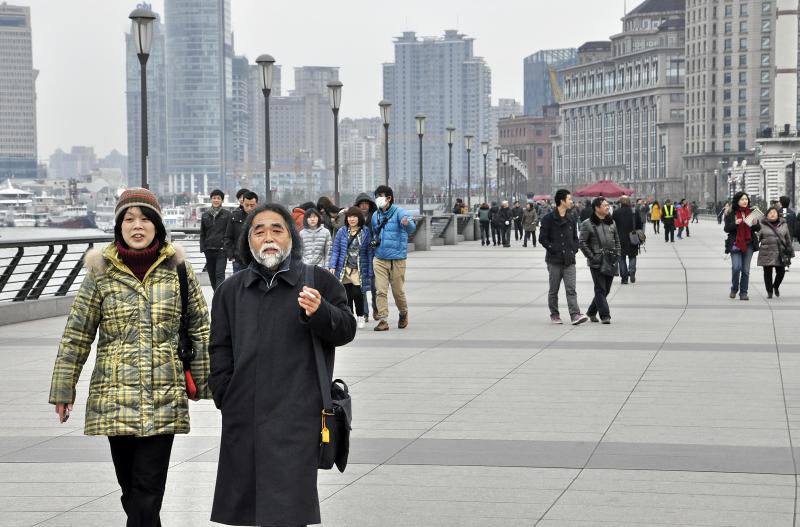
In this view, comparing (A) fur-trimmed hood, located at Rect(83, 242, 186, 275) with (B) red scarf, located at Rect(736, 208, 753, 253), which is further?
(B) red scarf, located at Rect(736, 208, 753, 253)

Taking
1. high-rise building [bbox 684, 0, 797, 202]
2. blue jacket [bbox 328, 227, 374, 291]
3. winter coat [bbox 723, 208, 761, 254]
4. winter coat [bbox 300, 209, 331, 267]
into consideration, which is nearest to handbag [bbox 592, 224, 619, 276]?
blue jacket [bbox 328, 227, 374, 291]

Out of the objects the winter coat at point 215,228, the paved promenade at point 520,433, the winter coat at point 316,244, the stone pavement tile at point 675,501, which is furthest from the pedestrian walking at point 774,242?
the stone pavement tile at point 675,501

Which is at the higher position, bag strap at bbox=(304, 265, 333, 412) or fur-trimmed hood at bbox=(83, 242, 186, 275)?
fur-trimmed hood at bbox=(83, 242, 186, 275)

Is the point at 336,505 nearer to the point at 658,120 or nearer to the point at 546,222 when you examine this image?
the point at 546,222

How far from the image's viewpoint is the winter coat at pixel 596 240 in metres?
17.7

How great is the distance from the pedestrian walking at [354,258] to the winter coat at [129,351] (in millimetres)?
10801

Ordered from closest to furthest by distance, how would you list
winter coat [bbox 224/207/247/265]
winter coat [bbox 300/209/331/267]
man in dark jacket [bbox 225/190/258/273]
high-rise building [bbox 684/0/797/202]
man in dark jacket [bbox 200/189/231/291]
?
winter coat [bbox 300/209/331/267] < man in dark jacket [bbox 225/190/258/273] < winter coat [bbox 224/207/247/265] < man in dark jacket [bbox 200/189/231/291] < high-rise building [bbox 684/0/797/202]

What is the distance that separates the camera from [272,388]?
206 inches

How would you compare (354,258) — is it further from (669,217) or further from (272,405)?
(669,217)

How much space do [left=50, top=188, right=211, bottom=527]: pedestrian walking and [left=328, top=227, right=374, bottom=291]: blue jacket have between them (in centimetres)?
1099

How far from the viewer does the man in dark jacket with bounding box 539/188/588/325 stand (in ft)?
57.7

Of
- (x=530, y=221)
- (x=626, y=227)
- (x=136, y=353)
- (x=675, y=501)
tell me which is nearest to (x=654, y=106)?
(x=530, y=221)

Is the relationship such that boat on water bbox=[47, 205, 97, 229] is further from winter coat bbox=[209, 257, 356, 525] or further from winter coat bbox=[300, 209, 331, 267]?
winter coat bbox=[209, 257, 356, 525]

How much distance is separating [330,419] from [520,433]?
4182 millimetres
